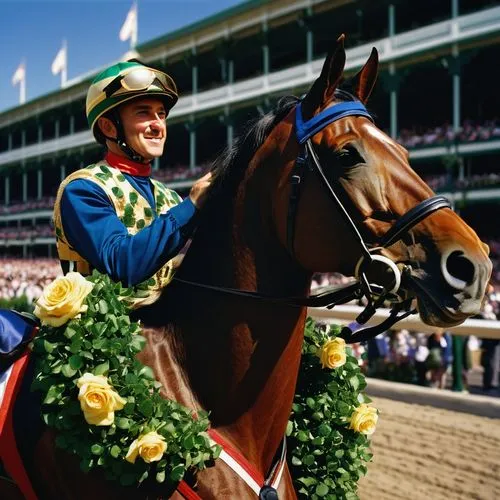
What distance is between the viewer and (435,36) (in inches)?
696

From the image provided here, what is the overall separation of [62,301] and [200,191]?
19.6 inches

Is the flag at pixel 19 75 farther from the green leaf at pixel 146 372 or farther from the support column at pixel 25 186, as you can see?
the green leaf at pixel 146 372

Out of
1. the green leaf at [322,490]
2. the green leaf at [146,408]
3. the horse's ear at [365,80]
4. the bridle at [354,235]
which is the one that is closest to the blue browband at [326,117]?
the bridle at [354,235]

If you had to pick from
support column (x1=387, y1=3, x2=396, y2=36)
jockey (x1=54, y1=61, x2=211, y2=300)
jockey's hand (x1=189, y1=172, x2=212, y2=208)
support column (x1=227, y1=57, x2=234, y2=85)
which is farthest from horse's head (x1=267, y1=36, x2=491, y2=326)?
support column (x1=227, y1=57, x2=234, y2=85)

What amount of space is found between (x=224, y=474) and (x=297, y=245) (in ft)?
2.15

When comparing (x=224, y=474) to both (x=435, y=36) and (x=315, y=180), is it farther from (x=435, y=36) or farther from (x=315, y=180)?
(x=435, y=36)

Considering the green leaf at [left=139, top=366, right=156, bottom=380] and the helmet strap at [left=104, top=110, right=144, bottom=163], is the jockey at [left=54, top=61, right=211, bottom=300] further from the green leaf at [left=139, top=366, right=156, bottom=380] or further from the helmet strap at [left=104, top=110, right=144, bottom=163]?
the green leaf at [left=139, top=366, right=156, bottom=380]

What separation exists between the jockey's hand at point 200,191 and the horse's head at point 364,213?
22cm

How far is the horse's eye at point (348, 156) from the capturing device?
62.4 inches

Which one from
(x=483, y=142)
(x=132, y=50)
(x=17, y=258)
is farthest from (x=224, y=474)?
(x=17, y=258)

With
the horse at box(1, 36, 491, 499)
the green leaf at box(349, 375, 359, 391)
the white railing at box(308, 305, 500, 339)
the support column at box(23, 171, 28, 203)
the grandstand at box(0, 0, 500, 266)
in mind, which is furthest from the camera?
the support column at box(23, 171, 28, 203)

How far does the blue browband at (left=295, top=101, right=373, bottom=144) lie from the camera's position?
164cm

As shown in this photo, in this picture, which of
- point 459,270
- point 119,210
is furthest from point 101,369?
point 459,270

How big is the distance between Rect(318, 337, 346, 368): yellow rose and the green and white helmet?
997mm
